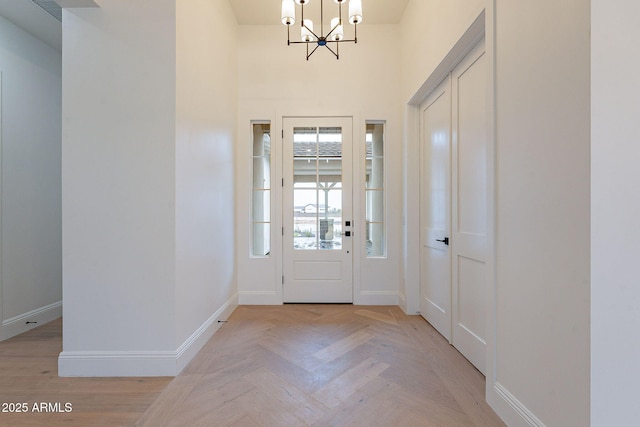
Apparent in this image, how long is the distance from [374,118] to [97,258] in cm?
305

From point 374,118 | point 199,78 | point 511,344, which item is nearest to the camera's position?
point 511,344

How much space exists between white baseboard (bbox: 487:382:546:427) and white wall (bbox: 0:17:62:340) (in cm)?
395

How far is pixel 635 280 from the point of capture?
3.39 feet

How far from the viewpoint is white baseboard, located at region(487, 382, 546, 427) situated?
1.34 metres

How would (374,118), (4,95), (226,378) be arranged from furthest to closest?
(374,118)
(4,95)
(226,378)

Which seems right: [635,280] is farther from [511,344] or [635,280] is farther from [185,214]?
[185,214]

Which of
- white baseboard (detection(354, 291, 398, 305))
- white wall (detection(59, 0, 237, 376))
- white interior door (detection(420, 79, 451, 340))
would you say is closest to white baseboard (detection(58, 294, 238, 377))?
white wall (detection(59, 0, 237, 376))

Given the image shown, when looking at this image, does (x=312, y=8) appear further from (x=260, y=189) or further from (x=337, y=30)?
(x=260, y=189)

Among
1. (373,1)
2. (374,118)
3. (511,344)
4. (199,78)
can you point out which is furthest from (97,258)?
(373,1)

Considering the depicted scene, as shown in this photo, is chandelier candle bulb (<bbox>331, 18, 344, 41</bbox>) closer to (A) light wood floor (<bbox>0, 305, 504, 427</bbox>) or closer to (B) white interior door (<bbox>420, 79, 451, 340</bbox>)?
(B) white interior door (<bbox>420, 79, 451, 340</bbox>)

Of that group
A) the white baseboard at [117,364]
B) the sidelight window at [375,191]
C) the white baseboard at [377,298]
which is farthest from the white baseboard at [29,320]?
the sidelight window at [375,191]

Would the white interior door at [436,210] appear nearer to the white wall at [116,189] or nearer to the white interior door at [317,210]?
the white interior door at [317,210]

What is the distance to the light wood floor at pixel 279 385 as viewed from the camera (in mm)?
1565

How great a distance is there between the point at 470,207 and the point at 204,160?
2.22 m
